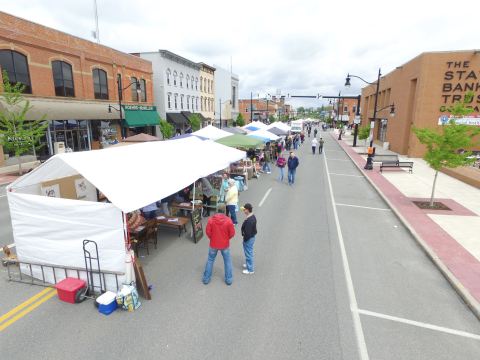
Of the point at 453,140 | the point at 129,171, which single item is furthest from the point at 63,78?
the point at 453,140

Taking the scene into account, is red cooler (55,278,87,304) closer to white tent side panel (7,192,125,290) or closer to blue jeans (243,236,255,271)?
white tent side panel (7,192,125,290)

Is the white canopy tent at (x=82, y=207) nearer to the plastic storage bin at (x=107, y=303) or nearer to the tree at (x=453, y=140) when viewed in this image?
the plastic storage bin at (x=107, y=303)

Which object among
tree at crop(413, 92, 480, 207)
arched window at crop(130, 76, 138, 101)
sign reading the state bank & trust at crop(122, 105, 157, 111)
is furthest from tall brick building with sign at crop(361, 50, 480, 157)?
arched window at crop(130, 76, 138, 101)

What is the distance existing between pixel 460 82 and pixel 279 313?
101ft

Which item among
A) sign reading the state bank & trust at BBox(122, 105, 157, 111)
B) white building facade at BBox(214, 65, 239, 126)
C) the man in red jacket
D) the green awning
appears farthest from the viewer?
white building facade at BBox(214, 65, 239, 126)

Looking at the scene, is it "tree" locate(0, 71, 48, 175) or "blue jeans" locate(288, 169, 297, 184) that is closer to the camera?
"blue jeans" locate(288, 169, 297, 184)

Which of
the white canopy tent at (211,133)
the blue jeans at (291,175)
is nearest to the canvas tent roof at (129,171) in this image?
the blue jeans at (291,175)

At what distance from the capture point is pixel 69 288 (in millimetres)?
5910

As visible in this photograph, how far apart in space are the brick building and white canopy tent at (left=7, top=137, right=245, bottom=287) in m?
17.4

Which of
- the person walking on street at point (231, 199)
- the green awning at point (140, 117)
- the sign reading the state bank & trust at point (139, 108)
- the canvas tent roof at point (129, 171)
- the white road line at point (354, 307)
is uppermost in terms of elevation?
the sign reading the state bank & trust at point (139, 108)

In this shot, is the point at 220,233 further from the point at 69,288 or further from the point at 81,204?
the point at 69,288

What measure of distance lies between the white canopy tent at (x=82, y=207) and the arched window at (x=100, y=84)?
→ 24856 millimetres

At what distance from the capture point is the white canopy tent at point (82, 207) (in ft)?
19.4

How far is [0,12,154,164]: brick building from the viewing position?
858 inches
